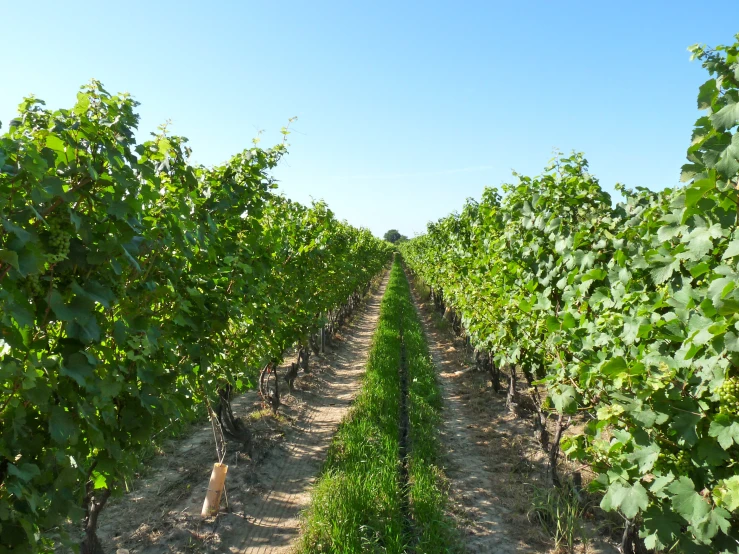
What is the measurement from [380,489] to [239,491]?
1527 millimetres

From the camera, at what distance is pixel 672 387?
228cm

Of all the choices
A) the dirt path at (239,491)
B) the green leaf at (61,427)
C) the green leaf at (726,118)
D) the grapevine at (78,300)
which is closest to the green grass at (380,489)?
the dirt path at (239,491)

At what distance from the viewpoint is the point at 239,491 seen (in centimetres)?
485

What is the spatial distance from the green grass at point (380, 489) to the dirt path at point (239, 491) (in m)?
0.39

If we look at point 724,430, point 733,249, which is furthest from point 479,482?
point 733,249

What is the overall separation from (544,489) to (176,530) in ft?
11.4

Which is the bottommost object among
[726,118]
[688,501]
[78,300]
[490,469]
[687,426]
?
[490,469]

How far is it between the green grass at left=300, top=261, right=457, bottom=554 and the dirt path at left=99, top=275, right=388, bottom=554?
0.39 meters

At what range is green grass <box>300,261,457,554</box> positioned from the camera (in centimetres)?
377

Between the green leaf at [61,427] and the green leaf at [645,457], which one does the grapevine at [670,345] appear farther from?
the green leaf at [61,427]

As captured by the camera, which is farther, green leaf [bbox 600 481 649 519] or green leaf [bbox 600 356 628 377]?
green leaf [bbox 600 356 628 377]

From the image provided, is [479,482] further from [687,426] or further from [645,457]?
[687,426]

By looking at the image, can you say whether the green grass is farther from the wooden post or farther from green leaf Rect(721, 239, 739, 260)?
green leaf Rect(721, 239, 739, 260)

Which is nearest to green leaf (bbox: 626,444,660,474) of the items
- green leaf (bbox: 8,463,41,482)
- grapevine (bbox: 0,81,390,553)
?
grapevine (bbox: 0,81,390,553)
